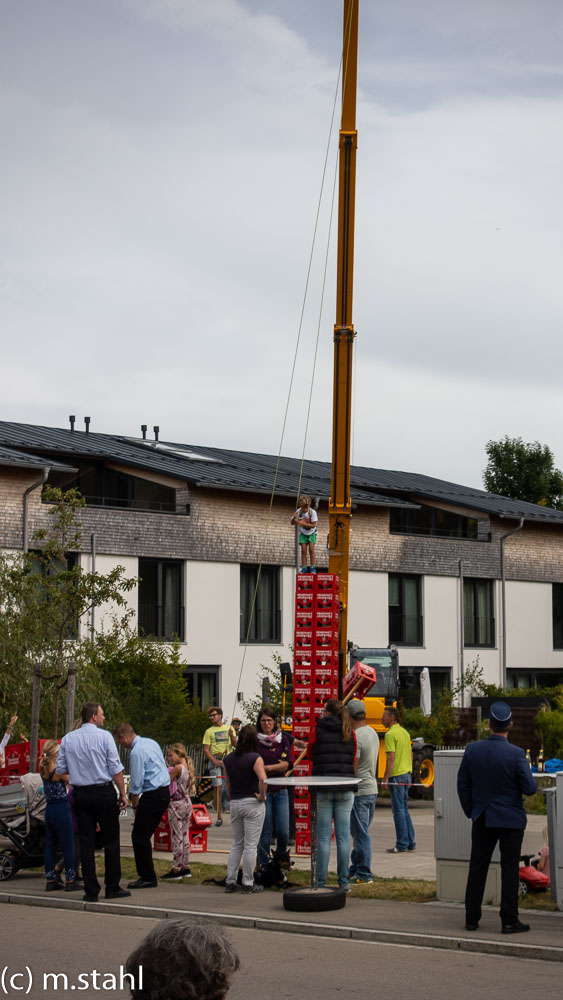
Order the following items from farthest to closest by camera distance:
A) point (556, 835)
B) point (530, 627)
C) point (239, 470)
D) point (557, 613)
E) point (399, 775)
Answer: point (557, 613) → point (530, 627) → point (239, 470) → point (399, 775) → point (556, 835)

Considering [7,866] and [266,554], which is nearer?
[7,866]

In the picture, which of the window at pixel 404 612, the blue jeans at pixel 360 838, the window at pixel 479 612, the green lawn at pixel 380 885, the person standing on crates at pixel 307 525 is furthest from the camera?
the window at pixel 479 612

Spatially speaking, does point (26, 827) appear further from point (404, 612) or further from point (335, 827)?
point (404, 612)

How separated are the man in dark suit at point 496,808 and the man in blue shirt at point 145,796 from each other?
12.3 ft

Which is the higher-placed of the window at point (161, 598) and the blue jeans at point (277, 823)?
the window at point (161, 598)

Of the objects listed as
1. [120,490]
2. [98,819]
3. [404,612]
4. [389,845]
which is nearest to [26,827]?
[98,819]

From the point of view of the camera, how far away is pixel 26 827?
14.8 meters

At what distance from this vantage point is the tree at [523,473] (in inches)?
3017

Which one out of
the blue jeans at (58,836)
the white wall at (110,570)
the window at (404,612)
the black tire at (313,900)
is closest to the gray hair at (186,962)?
the black tire at (313,900)

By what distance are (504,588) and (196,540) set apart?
13.6m

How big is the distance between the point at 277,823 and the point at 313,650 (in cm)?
382

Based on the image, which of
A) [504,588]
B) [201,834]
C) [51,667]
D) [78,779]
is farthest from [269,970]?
[504,588]

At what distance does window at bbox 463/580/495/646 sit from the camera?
46.0 m

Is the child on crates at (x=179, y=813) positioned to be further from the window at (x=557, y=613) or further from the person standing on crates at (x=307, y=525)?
the window at (x=557, y=613)
